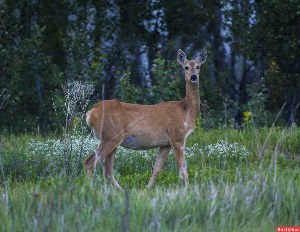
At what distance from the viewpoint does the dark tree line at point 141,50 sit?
706 inches

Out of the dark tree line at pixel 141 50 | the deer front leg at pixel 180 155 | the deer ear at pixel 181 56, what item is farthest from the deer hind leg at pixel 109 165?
the dark tree line at pixel 141 50

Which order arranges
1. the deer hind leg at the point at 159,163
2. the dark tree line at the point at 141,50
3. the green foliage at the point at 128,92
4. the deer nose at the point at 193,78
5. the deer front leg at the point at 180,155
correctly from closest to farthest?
the deer hind leg at the point at 159,163
the deer front leg at the point at 180,155
the deer nose at the point at 193,78
the green foliage at the point at 128,92
the dark tree line at the point at 141,50

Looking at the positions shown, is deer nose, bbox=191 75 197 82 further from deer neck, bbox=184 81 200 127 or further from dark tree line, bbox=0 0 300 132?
dark tree line, bbox=0 0 300 132

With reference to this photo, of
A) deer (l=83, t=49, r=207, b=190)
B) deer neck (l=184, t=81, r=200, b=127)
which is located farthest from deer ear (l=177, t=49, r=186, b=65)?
deer (l=83, t=49, r=207, b=190)

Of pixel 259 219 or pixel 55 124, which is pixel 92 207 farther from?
pixel 55 124

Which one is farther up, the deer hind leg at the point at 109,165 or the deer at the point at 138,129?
the deer at the point at 138,129

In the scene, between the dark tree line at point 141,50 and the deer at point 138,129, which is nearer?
the deer at point 138,129

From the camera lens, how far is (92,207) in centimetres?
725

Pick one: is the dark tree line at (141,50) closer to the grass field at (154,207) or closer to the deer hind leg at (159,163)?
the deer hind leg at (159,163)

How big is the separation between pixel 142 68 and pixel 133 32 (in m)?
0.88

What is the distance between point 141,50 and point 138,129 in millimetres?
9525

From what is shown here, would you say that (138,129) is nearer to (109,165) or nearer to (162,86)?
(109,165)

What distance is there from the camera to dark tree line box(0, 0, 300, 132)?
58.8ft

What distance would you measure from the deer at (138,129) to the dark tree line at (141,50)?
5.68 m
